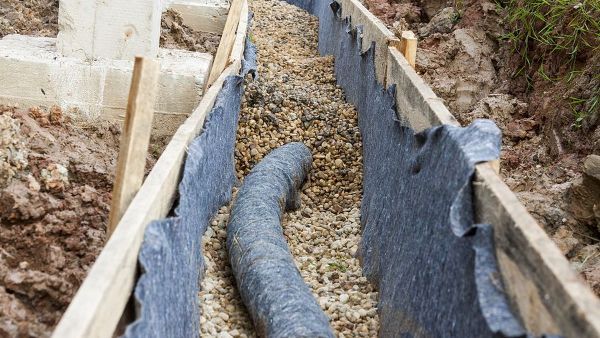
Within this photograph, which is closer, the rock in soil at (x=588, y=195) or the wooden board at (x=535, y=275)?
the wooden board at (x=535, y=275)

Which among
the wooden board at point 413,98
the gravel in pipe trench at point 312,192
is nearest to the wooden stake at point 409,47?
the wooden board at point 413,98

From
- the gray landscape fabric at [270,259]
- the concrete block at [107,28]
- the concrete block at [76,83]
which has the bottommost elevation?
the gray landscape fabric at [270,259]

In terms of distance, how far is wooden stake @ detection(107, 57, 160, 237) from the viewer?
117 inches

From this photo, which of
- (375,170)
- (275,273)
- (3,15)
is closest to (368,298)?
(275,273)

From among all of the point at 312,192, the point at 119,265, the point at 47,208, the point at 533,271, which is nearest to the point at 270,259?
the point at 47,208

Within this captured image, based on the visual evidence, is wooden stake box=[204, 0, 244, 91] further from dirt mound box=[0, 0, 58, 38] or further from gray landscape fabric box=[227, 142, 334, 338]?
dirt mound box=[0, 0, 58, 38]

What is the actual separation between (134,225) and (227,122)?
2.62 m

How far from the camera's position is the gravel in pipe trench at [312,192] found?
13.6ft

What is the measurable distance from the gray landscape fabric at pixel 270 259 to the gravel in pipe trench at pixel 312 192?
146mm

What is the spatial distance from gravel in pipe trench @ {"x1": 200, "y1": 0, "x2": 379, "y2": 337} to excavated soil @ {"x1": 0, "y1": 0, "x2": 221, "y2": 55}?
26.1 inches

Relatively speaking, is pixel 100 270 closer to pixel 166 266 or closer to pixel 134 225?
pixel 134 225

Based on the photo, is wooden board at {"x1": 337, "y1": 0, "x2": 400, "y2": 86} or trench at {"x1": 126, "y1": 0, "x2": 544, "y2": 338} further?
wooden board at {"x1": 337, "y1": 0, "x2": 400, "y2": 86}

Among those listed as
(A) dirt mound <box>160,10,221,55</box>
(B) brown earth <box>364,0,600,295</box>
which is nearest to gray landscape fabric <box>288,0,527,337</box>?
(B) brown earth <box>364,0,600,295</box>

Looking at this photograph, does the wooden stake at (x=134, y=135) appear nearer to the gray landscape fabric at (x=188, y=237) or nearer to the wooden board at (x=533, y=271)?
the gray landscape fabric at (x=188, y=237)
